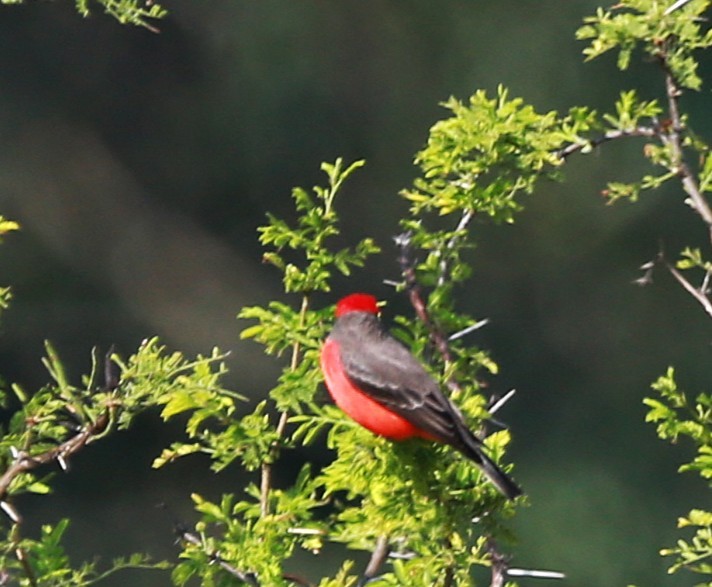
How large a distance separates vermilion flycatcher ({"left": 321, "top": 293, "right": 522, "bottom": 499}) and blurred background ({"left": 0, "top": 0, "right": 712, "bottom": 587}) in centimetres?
348

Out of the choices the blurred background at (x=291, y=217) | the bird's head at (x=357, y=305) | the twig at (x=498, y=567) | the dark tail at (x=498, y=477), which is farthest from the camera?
the blurred background at (x=291, y=217)

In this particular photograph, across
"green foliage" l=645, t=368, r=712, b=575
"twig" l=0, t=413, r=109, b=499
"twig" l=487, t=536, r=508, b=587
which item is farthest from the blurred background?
"twig" l=0, t=413, r=109, b=499

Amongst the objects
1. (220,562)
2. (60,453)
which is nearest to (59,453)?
(60,453)

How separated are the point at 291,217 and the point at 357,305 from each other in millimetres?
3614

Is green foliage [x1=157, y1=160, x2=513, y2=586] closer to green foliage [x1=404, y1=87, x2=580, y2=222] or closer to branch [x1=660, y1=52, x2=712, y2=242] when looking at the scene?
green foliage [x1=404, y1=87, x2=580, y2=222]

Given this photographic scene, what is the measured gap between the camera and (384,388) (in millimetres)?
2430

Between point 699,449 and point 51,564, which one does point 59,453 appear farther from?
point 699,449

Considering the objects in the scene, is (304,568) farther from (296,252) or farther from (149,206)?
(149,206)

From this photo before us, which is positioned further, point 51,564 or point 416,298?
point 51,564

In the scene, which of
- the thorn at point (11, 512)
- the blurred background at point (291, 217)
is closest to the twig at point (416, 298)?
the thorn at point (11, 512)

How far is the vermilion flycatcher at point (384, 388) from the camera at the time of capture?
2.13 meters

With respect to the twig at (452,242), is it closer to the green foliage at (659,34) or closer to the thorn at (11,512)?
the green foliage at (659,34)

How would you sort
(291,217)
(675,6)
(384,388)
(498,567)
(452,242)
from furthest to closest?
(291,217) → (384,388) → (452,242) → (675,6) → (498,567)

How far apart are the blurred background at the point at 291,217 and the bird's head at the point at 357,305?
343 cm
